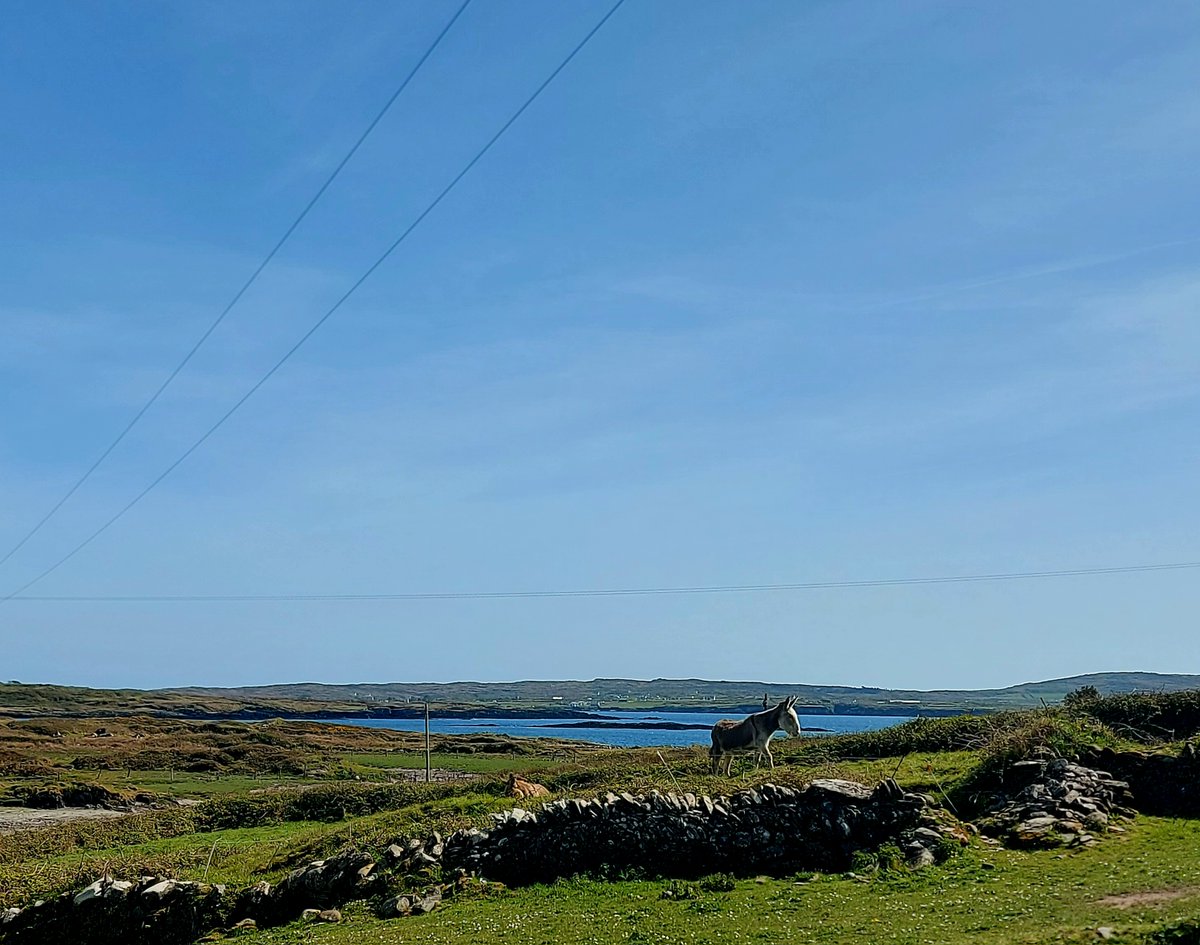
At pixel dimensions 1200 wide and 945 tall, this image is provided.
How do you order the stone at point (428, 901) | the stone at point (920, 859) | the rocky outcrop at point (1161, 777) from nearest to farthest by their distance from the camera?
the stone at point (920, 859)
the rocky outcrop at point (1161, 777)
the stone at point (428, 901)

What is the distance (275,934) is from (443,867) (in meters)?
4.17

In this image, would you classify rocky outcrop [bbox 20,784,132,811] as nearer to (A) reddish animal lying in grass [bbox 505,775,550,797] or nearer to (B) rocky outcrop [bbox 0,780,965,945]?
(B) rocky outcrop [bbox 0,780,965,945]

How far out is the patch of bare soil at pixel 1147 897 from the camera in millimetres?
15945

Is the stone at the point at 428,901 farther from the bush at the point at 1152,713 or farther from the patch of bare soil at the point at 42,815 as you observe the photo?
the patch of bare soil at the point at 42,815

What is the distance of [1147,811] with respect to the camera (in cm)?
2288

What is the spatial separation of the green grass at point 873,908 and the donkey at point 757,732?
9.64m

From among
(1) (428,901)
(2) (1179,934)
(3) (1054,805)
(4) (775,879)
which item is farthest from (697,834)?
(2) (1179,934)

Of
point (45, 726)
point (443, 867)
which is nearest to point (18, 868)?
point (443, 867)

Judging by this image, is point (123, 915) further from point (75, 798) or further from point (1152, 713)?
point (75, 798)

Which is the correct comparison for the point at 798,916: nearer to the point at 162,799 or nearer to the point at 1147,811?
the point at 1147,811

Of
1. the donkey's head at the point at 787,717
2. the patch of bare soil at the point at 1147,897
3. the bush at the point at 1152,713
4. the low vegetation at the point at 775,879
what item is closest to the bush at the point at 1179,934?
the low vegetation at the point at 775,879

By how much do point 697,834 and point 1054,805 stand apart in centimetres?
792

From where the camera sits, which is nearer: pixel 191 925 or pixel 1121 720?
pixel 191 925

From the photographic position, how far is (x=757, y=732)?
1268 inches
